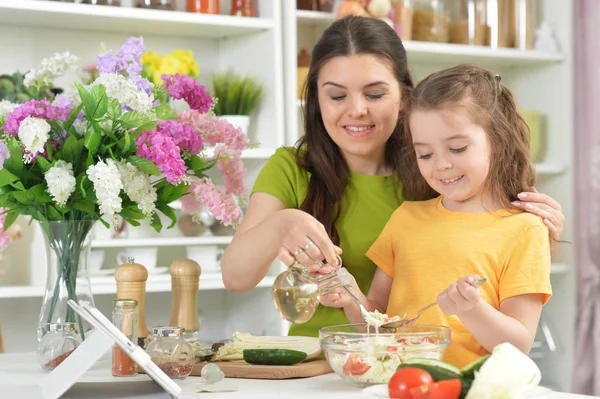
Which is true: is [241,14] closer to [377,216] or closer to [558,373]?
[377,216]

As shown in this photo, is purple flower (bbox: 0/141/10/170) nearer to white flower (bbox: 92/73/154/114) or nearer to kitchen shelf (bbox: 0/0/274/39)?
white flower (bbox: 92/73/154/114)

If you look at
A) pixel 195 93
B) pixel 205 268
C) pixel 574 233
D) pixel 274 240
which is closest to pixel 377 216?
pixel 274 240

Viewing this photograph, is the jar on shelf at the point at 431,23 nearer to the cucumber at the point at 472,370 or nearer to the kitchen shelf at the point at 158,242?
the kitchen shelf at the point at 158,242

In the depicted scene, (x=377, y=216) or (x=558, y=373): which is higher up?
(x=377, y=216)

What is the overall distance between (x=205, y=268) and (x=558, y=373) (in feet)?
5.03

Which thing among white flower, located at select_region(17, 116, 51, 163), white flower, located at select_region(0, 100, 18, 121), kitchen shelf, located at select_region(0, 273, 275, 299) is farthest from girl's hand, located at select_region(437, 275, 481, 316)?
kitchen shelf, located at select_region(0, 273, 275, 299)

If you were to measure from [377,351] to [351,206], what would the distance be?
0.72 meters

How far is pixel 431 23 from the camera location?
3.32m

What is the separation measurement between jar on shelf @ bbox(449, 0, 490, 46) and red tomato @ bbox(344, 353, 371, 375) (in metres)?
2.39

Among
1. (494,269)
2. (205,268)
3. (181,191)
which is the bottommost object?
(205,268)

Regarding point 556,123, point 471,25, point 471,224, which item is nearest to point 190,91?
point 471,224

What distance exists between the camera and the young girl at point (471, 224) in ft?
4.82

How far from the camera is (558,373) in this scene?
351cm

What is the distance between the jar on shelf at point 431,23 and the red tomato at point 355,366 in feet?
7.48
